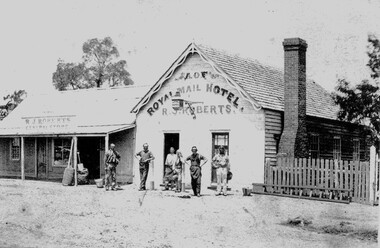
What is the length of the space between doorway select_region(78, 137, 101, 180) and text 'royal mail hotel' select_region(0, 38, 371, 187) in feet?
0.16

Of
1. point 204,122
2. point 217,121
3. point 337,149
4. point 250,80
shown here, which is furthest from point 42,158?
point 337,149

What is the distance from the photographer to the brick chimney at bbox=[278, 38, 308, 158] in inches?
764

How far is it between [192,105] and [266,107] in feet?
11.0

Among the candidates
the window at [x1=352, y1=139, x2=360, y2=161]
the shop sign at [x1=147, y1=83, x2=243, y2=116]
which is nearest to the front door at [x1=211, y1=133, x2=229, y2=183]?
the shop sign at [x1=147, y1=83, x2=243, y2=116]

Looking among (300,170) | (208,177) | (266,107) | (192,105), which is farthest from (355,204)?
(192,105)

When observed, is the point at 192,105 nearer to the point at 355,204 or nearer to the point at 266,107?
the point at 266,107

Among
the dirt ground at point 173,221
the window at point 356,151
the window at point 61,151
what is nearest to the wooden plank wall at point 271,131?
the dirt ground at point 173,221

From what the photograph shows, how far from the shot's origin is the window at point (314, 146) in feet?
70.1

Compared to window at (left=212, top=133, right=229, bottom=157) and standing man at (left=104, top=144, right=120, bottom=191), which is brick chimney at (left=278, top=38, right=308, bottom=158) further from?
standing man at (left=104, top=144, right=120, bottom=191)

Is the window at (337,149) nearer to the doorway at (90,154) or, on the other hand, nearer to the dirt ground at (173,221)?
the dirt ground at (173,221)

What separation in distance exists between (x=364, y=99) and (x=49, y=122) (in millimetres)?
14892

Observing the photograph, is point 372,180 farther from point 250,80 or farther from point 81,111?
point 81,111

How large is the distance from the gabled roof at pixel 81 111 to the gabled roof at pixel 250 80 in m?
2.06

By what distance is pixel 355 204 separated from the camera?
50.9ft
